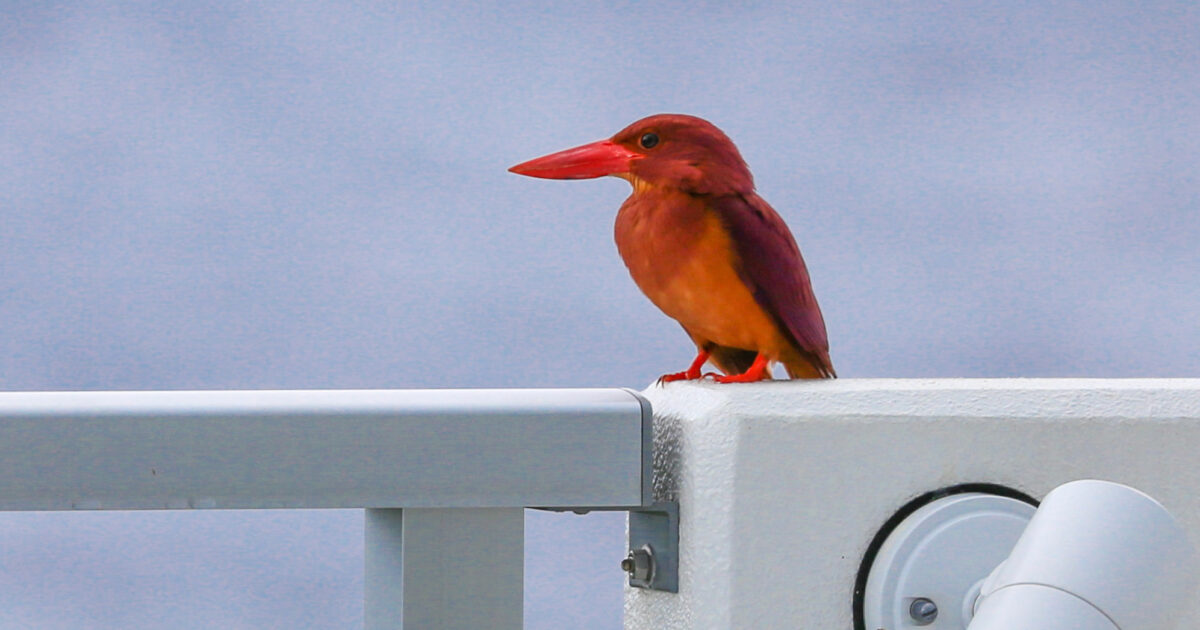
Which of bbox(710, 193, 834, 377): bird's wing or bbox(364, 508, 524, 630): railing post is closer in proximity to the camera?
bbox(364, 508, 524, 630): railing post

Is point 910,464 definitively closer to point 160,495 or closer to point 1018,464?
point 1018,464

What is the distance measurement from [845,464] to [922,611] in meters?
0.09

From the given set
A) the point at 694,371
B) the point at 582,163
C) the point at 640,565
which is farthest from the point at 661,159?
the point at 640,565

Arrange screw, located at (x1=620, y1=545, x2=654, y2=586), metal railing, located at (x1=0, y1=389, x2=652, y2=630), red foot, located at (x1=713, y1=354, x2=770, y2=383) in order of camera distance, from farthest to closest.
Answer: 1. red foot, located at (x1=713, y1=354, x2=770, y2=383)
2. screw, located at (x1=620, y1=545, x2=654, y2=586)
3. metal railing, located at (x1=0, y1=389, x2=652, y2=630)

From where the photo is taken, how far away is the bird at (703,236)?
3.73 feet

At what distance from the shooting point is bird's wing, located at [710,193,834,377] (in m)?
1.14

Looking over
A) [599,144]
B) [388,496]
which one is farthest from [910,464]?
[599,144]

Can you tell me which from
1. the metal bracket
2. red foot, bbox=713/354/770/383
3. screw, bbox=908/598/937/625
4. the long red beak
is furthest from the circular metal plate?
the long red beak

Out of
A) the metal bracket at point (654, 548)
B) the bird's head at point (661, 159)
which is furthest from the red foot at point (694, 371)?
the metal bracket at point (654, 548)

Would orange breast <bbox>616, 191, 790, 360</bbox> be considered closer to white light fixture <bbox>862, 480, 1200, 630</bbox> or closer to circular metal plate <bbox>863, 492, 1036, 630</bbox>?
circular metal plate <bbox>863, 492, 1036, 630</bbox>

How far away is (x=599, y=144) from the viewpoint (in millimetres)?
1169

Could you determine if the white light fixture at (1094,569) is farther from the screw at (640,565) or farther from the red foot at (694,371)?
the red foot at (694,371)

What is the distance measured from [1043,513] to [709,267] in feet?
1.78

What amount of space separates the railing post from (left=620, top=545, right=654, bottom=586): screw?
93mm
